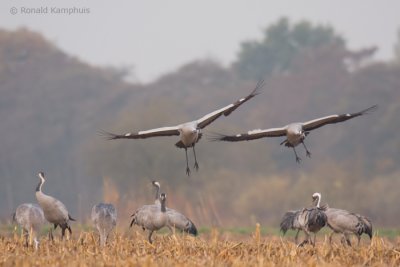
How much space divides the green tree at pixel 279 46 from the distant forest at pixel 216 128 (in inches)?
2.3

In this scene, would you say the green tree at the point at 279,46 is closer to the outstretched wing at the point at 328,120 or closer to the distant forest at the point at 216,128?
the distant forest at the point at 216,128

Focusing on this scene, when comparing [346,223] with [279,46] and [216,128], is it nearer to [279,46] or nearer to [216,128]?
[216,128]

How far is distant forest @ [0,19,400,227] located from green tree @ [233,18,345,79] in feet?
0.19

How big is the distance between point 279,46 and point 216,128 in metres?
18.1

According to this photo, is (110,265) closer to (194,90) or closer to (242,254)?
(242,254)

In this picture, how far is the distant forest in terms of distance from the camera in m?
35.0

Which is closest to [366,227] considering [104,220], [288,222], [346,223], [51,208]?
[346,223]

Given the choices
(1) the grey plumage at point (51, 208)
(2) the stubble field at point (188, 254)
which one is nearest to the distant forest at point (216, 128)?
(1) the grey plumage at point (51, 208)

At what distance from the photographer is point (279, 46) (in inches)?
2164

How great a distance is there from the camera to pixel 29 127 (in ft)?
162

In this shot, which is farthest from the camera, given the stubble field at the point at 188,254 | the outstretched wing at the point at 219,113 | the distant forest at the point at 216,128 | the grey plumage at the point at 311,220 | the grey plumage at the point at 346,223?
the distant forest at the point at 216,128

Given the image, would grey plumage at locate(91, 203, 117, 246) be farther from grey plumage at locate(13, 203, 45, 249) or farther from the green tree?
the green tree

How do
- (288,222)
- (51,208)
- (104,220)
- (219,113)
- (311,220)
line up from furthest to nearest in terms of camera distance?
(288,222) < (219,113) < (311,220) < (51,208) < (104,220)

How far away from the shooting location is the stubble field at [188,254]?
30.1ft
